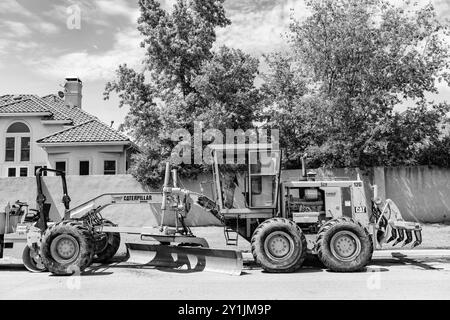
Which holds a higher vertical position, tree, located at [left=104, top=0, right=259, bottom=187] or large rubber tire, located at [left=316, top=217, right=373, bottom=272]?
tree, located at [left=104, top=0, right=259, bottom=187]

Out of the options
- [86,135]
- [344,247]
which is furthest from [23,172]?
[344,247]

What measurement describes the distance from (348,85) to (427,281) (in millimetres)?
11559

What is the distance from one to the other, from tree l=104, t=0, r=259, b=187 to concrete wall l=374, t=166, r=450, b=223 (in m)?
6.18

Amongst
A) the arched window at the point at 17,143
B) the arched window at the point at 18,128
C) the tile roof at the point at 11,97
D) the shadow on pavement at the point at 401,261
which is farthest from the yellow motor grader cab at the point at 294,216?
the tile roof at the point at 11,97

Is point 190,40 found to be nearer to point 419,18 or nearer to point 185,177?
point 185,177

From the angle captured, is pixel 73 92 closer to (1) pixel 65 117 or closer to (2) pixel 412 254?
(1) pixel 65 117

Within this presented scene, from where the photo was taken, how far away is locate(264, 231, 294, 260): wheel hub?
9.77 meters

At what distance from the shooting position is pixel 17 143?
90.2 ft

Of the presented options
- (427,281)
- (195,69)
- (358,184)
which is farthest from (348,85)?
(427,281)

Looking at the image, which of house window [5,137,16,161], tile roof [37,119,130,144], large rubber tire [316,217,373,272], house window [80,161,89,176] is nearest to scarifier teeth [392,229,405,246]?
large rubber tire [316,217,373,272]

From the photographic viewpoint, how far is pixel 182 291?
25.8 feet

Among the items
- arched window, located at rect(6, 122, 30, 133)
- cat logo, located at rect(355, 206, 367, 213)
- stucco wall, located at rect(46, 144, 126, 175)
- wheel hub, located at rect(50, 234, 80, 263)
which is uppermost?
arched window, located at rect(6, 122, 30, 133)

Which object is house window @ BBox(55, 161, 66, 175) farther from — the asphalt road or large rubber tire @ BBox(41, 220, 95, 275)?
large rubber tire @ BBox(41, 220, 95, 275)

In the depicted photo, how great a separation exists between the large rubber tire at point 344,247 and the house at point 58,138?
16.7m
